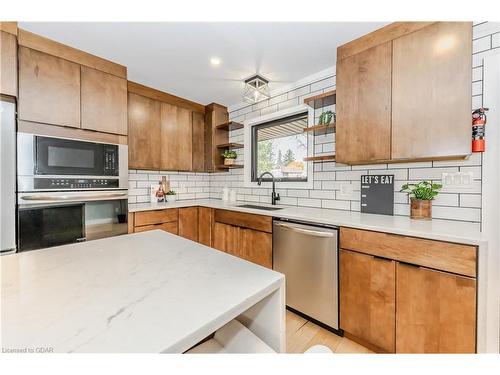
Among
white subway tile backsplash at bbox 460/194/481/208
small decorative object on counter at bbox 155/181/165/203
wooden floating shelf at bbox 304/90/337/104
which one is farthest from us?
small decorative object on counter at bbox 155/181/165/203

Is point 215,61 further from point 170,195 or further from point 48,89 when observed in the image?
point 170,195

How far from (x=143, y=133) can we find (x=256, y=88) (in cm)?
150

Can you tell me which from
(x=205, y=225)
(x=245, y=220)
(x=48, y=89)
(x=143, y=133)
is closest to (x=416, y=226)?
(x=245, y=220)

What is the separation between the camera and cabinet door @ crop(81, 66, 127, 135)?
6.73 ft

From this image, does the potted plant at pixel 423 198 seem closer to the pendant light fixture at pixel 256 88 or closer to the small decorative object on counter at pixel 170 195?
the pendant light fixture at pixel 256 88

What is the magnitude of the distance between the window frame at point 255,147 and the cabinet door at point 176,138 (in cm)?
84

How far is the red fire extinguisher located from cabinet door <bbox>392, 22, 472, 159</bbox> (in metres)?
0.11

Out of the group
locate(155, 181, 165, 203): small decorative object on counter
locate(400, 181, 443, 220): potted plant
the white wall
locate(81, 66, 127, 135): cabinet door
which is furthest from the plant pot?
locate(155, 181, 165, 203): small decorative object on counter

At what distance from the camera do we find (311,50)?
1952mm

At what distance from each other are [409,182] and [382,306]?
99cm

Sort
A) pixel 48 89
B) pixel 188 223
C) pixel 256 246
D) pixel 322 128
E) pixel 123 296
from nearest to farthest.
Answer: pixel 123 296 → pixel 48 89 → pixel 322 128 → pixel 256 246 → pixel 188 223

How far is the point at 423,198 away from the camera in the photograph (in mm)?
1613

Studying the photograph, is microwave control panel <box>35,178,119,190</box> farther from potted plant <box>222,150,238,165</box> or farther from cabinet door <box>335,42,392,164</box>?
cabinet door <box>335,42,392,164</box>

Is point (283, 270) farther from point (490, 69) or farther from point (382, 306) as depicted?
point (490, 69)
